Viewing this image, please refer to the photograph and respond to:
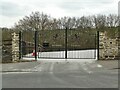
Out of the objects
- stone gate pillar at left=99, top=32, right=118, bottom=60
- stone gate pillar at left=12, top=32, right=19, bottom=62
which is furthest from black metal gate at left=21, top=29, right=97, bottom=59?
stone gate pillar at left=99, top=32, right=118, bottom=60

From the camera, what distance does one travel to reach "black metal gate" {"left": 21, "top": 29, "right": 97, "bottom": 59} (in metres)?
26.4

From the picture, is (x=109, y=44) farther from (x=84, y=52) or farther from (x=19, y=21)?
(x=19, y=21)

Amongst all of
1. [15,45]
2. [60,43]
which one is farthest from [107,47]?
[60,43]

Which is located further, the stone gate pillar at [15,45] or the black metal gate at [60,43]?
the black metal gate at [60,43]

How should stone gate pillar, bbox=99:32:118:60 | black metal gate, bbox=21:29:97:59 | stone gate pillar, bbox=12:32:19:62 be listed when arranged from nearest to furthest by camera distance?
stone gate pillar, bbox=99:32:118:60 → stone gate pillar, bbox=12:32:19:62 → black metal gate, bbox=21:29:97:59

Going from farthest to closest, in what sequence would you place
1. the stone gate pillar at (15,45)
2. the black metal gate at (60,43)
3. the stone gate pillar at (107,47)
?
the black metal gate at (60,43) < the stone gate pillar at (15,45) < the stone gate pillar at (107,47)

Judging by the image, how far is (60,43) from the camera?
29.4 meters

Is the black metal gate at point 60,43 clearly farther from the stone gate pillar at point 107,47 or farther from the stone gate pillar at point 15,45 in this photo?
the stone gate pillar at point 107,47

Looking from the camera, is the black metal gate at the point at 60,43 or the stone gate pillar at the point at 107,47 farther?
the black metal gate at the point at 60,43

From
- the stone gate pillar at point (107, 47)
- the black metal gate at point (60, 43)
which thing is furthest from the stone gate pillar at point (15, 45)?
the stone gate pillar at point (107, 47)

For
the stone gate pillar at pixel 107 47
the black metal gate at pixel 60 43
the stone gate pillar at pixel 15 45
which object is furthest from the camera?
the black metal gate at pixel 60 43

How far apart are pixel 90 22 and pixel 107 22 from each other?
8.98ft

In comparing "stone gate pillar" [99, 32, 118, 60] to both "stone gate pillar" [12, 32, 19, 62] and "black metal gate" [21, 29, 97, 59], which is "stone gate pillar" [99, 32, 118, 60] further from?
"stone gate pillar" [12, 32, 19, 62]

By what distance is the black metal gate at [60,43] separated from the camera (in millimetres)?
26359
